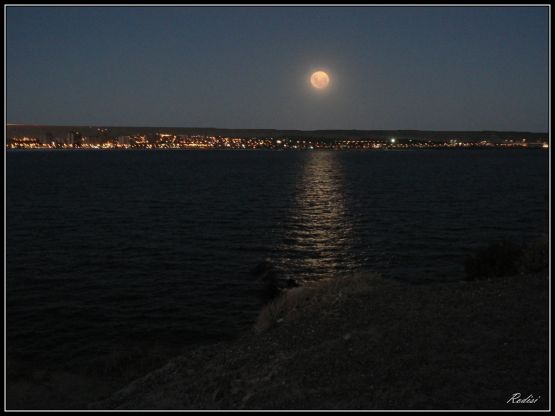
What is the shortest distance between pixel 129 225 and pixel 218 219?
6971mm

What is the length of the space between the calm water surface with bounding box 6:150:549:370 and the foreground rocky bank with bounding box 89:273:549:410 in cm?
627

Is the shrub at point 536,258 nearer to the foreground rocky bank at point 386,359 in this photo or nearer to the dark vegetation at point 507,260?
the dark vegetation at point 507,260

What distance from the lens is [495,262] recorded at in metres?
19.2

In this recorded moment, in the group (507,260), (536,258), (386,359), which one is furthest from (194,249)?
(386,359)

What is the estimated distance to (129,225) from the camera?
40250 millimetres

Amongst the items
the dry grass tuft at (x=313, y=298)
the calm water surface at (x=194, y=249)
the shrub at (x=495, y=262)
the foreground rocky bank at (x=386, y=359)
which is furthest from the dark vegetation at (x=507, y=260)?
the calm water surface at (x=194, y=249)

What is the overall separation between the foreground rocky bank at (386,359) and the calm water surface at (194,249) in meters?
6.27

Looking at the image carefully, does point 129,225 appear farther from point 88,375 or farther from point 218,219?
point 88,375

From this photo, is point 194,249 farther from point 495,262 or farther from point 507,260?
point 507,260

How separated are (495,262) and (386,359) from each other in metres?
11.2

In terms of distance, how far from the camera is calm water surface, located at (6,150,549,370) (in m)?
19.6

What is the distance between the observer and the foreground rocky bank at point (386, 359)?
8.35 metres

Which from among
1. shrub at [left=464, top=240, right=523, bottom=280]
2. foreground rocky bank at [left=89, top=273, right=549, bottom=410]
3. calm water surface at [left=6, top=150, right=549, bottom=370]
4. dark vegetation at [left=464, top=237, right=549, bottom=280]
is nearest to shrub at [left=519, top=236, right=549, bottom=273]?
dark vegetation at [left=464, top=237, right=549, bottom=280]

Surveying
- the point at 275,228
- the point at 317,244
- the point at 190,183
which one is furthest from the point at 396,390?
the point at 190,183
